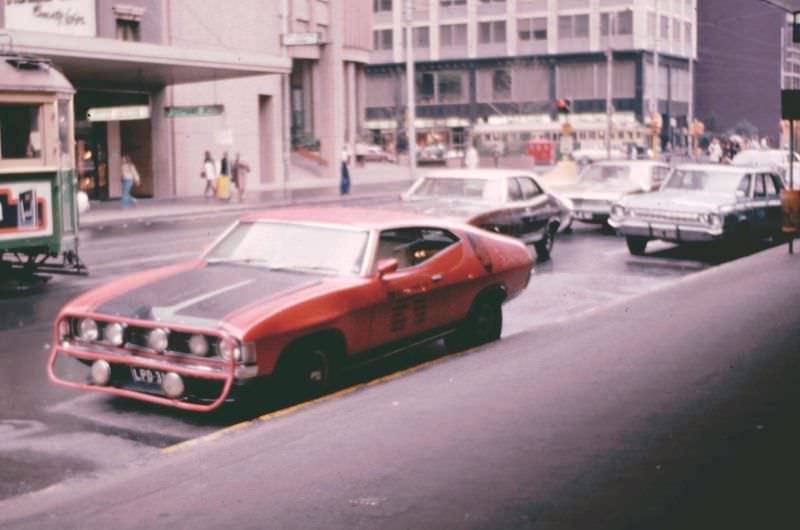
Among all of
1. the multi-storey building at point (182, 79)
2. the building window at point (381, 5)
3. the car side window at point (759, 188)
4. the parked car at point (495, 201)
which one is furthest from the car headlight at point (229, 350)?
the building window at point (381, 5)

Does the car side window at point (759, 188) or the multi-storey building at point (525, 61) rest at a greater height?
the multi-storey building at point (525, 61)

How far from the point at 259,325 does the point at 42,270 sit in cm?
976

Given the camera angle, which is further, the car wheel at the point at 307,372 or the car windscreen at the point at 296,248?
the car windscreen at the point at 296,248

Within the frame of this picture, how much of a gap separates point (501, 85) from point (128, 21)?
6352 centimetres

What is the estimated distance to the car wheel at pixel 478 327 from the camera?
10312mm

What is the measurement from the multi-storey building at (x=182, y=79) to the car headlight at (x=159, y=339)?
60.5ft

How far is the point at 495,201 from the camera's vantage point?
17484 millimetres

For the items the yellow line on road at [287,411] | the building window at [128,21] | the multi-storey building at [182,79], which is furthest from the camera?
the building window at [128,21]

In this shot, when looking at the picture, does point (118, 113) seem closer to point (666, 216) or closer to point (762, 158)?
point (762, 158)

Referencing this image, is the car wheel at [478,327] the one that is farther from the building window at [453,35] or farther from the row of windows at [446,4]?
the building window at [453,35]

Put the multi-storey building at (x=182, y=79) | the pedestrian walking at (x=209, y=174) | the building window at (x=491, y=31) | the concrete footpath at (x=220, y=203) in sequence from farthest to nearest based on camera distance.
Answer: the building window at (x=491, y=31)
the pedestrian walking at (x=209, y=174)
the multi-storey building at (x=182, y=79)
the concrete footpath at (x=220, y=203)

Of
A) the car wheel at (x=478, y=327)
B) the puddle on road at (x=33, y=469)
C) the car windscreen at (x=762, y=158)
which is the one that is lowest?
the puddle on road at (x=33, y=469)

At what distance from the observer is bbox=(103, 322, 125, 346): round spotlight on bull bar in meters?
7.89

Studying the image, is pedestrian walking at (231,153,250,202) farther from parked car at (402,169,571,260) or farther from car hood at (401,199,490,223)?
car hood at (401,199,490,223)
